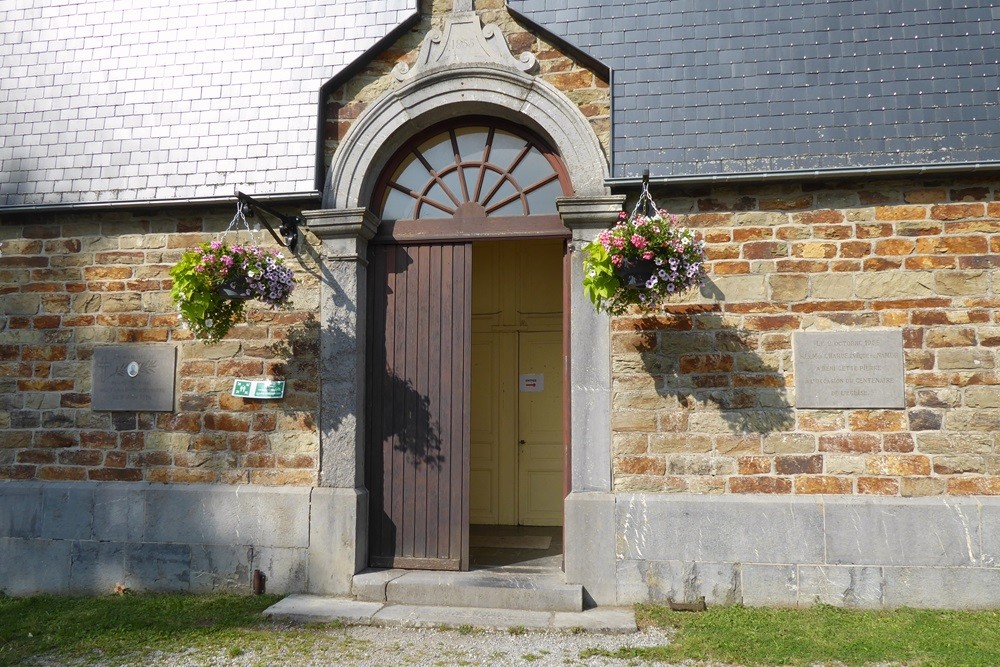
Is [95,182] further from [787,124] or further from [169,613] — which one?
[787,124]

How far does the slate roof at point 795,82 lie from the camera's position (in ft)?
16.1

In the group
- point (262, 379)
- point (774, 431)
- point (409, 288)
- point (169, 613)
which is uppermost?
point (409, 288)

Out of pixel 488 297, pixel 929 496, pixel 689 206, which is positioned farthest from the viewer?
pixel 488 297

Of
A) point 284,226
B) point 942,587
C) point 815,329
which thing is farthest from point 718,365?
point 284,226

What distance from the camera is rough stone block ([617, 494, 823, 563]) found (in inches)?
188

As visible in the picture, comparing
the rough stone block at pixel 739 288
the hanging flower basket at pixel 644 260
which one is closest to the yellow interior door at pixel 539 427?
the rough stone block at pixel 739 288

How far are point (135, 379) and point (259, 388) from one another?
1024 millimetres

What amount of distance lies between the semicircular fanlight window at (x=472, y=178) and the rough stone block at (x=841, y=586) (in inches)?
122

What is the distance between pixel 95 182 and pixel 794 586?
233 inches

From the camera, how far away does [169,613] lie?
4891mm

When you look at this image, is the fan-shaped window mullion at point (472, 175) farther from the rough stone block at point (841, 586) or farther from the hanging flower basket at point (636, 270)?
the rough stone block at point (841, 586)

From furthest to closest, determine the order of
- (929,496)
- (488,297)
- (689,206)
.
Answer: (488,297) → (689,206) → (929,496)

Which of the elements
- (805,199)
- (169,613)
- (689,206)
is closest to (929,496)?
(805,199)

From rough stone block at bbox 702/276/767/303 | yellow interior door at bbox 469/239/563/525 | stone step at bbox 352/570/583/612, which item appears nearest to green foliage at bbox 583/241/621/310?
rough stone block at bbox 702/276/767/303
